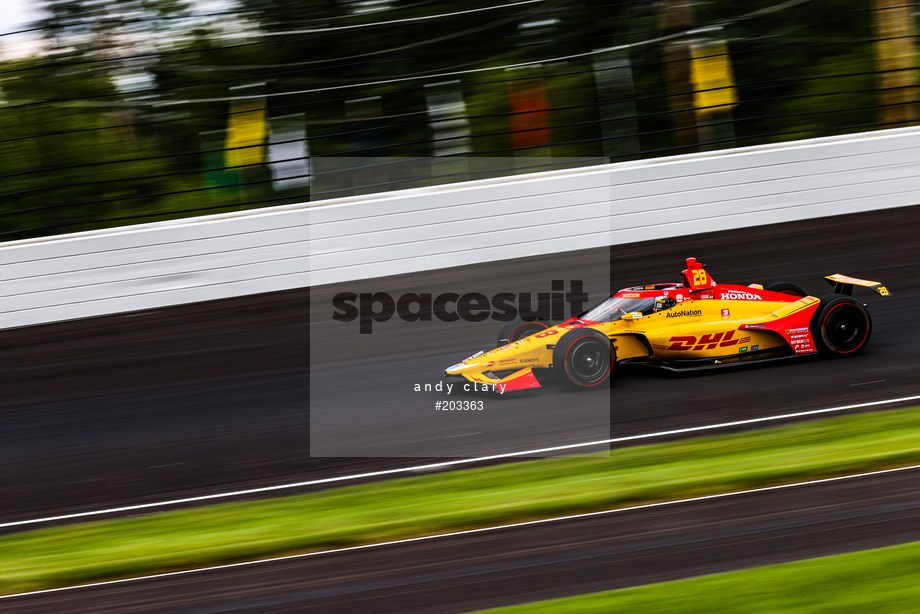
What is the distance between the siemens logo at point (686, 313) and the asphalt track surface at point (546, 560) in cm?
249

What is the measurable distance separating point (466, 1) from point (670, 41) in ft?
11.7

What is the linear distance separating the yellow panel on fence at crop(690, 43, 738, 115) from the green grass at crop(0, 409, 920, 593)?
7597 mm

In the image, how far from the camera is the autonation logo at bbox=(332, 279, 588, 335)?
430 inches

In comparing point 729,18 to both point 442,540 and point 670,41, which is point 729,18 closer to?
point 670,41

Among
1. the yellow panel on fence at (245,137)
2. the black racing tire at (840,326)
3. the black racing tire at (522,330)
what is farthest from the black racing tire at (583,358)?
the yellow panel on fence at (245,137)

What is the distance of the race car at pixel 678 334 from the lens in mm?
8148

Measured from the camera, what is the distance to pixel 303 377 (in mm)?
9516

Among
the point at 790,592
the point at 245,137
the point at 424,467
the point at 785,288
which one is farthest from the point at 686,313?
the point at 245,137

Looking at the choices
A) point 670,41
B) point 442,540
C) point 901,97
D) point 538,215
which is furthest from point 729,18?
point 442,540

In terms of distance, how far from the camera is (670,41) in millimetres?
14094

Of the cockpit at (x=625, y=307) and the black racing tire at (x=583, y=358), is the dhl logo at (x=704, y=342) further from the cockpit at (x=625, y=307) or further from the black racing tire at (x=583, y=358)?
the black racing tire at (x=583, y=358)

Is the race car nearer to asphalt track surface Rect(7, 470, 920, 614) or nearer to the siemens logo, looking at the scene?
the siemens logo

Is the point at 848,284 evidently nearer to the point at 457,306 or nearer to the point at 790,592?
the point at 457,306

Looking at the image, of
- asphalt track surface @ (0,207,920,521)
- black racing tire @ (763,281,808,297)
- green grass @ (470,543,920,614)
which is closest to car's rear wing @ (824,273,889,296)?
black racing tire @ (763,281,808,297)
